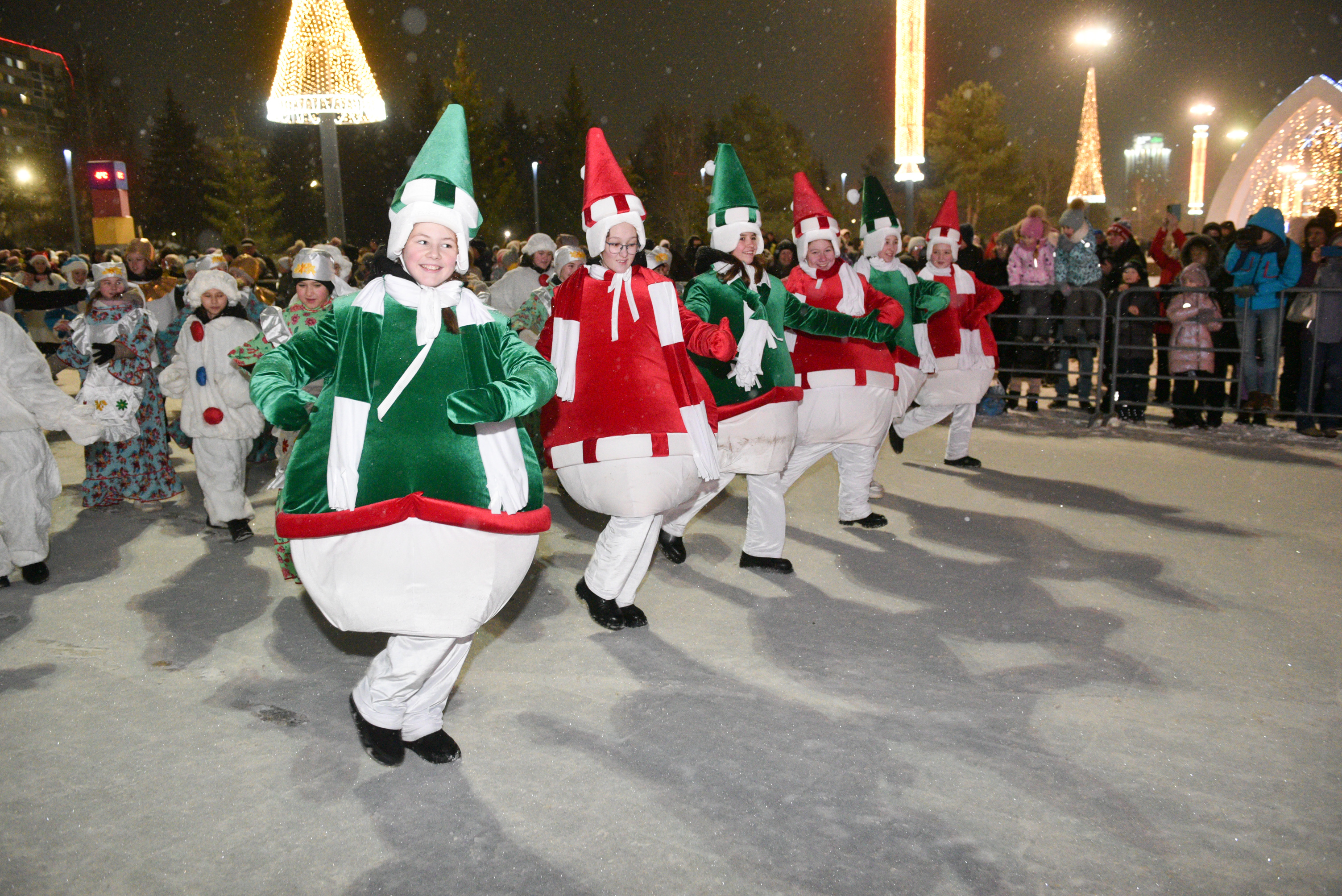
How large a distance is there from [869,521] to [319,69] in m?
7.25

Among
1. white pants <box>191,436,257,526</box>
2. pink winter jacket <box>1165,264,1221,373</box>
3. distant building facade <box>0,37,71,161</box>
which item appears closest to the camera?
white pants <box>191,436,257,526</box>

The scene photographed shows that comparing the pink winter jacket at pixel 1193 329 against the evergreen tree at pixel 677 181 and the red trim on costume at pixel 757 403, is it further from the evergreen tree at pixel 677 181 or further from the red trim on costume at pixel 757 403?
the evergreen tree at pixel 677 181

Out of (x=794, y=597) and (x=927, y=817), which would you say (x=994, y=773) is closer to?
(x=927, y=817)

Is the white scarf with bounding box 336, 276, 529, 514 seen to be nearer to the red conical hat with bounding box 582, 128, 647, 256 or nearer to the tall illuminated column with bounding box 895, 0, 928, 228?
the red conical hat with bounding box 582, 128, 647, 256

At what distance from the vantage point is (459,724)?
157 inches

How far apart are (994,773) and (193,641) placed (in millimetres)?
3739

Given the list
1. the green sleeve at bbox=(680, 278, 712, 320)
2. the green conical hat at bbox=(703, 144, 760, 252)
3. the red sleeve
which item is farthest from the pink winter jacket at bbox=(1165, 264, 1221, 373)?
the green sleeve at bbox=(680, 278, 712, 320)

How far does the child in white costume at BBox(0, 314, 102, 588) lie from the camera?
550cm

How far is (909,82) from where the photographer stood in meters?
20.9

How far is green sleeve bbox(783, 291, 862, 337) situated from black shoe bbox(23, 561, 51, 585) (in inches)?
178

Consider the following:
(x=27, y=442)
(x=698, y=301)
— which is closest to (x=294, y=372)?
(x=698, y=301)

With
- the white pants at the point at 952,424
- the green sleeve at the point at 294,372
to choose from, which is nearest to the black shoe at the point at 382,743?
the green sleeve at the point at 294,372

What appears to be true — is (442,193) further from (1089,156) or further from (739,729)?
(1089,156)

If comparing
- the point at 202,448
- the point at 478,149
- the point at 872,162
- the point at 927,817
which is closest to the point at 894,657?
the point at 927,817
